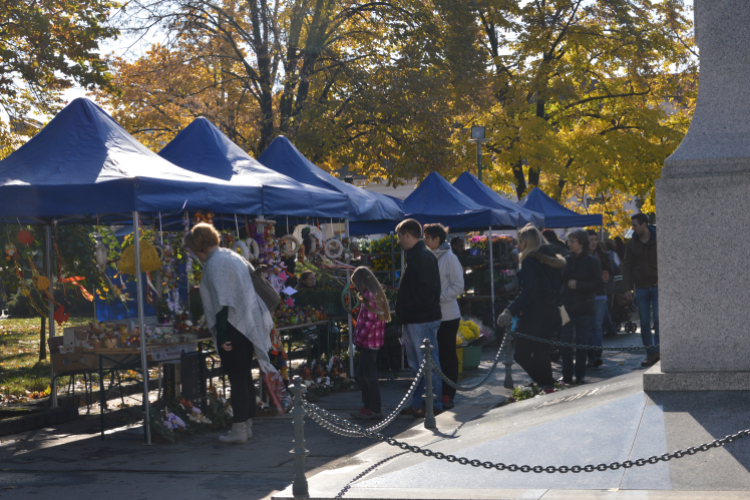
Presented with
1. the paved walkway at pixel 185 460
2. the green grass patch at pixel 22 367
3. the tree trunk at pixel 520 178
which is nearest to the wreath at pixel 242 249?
the paved walkway at pixel 185 460

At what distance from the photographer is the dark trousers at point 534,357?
9.38 m

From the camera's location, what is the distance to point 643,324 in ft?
37.3

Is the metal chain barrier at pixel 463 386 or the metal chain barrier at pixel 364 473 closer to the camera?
the metal chain barrier at pixel 364 473

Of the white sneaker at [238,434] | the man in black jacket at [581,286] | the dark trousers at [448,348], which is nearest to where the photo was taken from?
the white sneaker at [238,434]

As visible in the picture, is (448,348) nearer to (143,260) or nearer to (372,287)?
(372,287)

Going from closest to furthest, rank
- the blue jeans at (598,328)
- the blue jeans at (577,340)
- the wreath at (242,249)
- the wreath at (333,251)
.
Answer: the wreath at (242,249) → the blue jeans at (577,340) → the blue jeans at (598,328) → the wreath at (333,251)

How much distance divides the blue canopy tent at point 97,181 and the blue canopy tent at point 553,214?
12.4 metres

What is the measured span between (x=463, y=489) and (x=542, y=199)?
16901mm

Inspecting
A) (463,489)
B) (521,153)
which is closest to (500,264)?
(521,153)

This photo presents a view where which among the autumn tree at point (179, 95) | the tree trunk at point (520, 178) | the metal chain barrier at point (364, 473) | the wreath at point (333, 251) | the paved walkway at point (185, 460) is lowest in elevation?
the paved walkway at point (185, 460)

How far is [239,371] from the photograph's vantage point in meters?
7.62

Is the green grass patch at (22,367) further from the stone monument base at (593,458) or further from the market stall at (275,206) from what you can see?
the stone monument base at (593,458)

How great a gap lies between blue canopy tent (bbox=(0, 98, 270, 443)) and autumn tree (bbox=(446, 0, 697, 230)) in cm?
1496

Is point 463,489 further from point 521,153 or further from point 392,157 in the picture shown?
point 521,153
